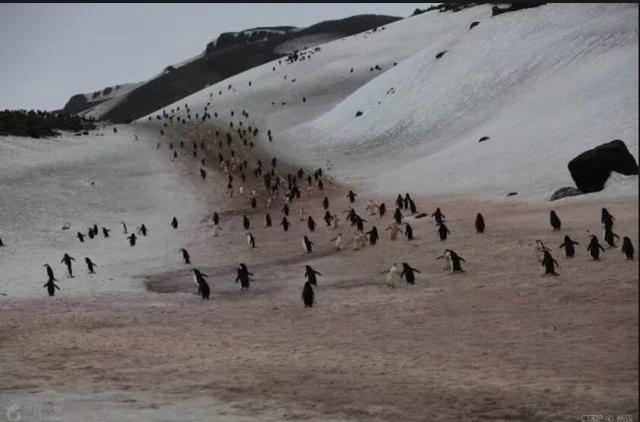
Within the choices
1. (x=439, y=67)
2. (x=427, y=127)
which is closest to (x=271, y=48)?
(x=439, y=67)

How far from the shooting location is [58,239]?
3100cm

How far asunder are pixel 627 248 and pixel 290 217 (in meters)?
21.9

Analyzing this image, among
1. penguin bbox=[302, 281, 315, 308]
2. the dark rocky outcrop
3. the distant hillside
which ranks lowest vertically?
penguin bbox=[302, 281, 315, 308]

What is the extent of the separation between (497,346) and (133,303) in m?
12.2

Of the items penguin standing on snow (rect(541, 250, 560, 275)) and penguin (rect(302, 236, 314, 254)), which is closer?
penguin standing on snow (rect(541, 250, 560, 275))

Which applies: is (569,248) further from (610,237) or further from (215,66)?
(215,66)

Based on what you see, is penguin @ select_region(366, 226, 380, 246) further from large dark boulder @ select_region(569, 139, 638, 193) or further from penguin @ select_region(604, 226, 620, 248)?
large dark boulder @ select_region(569, 139, 638, 193)

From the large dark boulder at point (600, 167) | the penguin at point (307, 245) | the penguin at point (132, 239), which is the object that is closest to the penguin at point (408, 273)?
the penguin at point (307, 245)

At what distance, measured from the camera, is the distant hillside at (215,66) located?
147625 mm

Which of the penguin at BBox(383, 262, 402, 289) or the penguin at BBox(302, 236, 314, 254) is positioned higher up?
the penguin at BBox(302, 236, 314, 254)

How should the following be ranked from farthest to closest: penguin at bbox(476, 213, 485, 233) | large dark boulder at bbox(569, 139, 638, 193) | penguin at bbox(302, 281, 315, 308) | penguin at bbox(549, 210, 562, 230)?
large dark boulder at bbox(569, 139, 638, 193)
penguin at bbox(476, 213, 485, 233)
penguin at bbox(549, 210, 562, 230)
penguin at bbox(302, 281, 315, 308)

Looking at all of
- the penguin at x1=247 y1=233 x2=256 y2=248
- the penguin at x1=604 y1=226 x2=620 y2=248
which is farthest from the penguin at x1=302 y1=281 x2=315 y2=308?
the penguin at x1=247 y1=233 x2=256 y2=248

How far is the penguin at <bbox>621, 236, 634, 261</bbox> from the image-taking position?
A: 18.0 m

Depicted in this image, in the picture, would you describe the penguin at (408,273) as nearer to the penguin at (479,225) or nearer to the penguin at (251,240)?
the penguin at (479,225)
